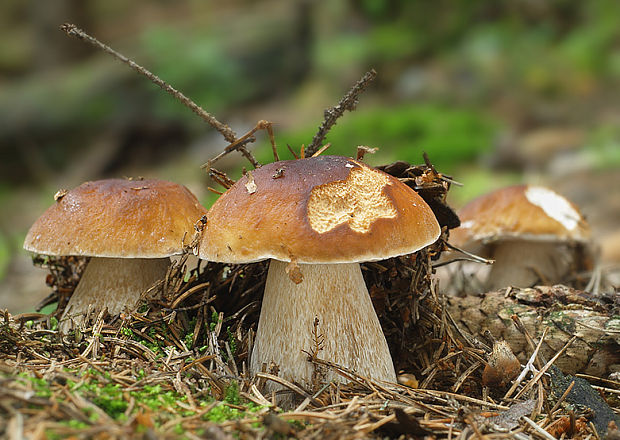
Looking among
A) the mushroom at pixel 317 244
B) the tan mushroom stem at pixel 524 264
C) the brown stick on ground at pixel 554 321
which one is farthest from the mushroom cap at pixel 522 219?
the mushroom at pixel 317 244

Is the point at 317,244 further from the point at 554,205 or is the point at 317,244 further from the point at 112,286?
the point at 554,205

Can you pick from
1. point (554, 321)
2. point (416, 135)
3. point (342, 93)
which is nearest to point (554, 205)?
point (554, 321)

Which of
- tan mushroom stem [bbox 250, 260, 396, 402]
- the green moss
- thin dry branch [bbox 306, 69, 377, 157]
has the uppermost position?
the green moss

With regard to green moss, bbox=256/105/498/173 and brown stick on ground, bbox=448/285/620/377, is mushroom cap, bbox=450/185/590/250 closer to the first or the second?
brown stick on ground, bbox=448/285/620/377

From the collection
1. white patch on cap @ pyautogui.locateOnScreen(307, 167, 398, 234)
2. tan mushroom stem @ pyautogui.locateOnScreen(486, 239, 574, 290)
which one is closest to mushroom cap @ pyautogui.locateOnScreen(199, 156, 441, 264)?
white patch on cap @ pyautogui.locateOnScreen(307, 167, 398, 234)

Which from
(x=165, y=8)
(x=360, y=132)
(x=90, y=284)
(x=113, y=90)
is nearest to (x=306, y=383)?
(x=90, y=284)

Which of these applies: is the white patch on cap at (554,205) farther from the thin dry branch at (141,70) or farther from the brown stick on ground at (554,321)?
the thin dry branch at (141,70)

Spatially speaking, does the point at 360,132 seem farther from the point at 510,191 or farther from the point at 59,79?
the point at 59,79
